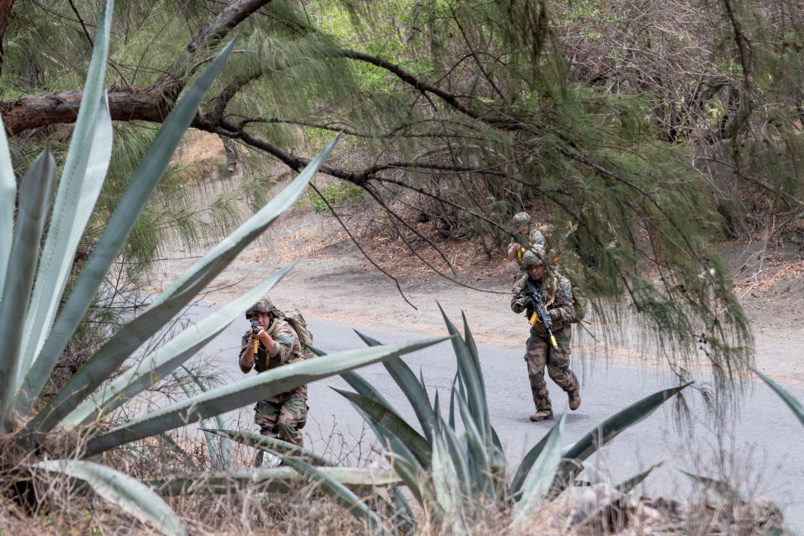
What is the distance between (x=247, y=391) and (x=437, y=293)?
11986 mm

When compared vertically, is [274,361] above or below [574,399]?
above

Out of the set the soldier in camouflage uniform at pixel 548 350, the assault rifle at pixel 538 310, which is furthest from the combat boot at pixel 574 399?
the assault rifle at pixel 538 310

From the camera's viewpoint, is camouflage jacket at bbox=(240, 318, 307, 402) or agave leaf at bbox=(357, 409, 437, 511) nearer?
agave leaf at bbox=(357, 409, 437, 511)

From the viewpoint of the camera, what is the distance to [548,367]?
6750mm

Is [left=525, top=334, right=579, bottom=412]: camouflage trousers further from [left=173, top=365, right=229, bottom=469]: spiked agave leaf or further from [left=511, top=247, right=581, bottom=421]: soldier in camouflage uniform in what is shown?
[left=173, top=365, right=229, bottom=469]: spiked agave leaf

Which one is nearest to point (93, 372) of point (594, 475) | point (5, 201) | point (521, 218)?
point (5, 201)

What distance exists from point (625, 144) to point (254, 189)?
289 centimetres

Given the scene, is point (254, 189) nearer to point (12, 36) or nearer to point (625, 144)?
point (12, 36)

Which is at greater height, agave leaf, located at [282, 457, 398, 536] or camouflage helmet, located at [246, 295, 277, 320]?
camouflage helmet, located at [246, 295, 277, 320]

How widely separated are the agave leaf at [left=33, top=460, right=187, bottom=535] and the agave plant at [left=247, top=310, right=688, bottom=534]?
1.28 feet

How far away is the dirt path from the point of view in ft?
28.9

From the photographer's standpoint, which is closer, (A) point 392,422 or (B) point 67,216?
(B) point 67,216

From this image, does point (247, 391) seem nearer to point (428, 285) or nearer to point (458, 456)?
point (458, 456)

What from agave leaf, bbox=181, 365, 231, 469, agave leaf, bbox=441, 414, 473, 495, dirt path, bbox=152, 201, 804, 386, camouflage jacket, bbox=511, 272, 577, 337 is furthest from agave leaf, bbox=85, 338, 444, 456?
camouflage jacket, bbox=511, 272, 577, 337
